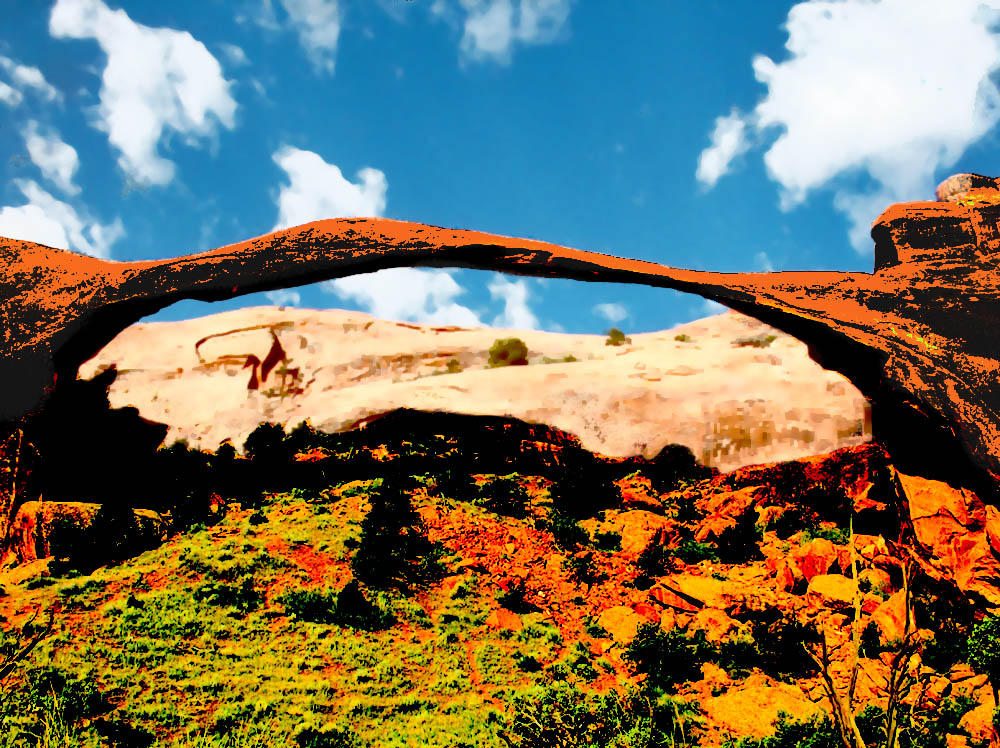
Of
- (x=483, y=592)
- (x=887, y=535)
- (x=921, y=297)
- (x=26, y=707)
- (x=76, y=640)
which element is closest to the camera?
(x=26, y=707)

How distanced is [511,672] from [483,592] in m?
2.33

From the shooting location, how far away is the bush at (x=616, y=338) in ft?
93.2

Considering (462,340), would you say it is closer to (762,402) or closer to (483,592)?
(762,402)

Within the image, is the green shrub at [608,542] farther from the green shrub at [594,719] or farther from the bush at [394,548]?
the green shrub at [594,719]

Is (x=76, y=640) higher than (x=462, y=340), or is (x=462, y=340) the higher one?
(x=462, y=340)

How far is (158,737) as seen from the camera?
7656mm

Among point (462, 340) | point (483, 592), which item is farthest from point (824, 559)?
point (462, 340)

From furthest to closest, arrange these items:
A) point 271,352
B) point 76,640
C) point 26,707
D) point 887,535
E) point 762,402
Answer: point 271,352
point 762,402
point 887,535
point 76,640
point 26,707

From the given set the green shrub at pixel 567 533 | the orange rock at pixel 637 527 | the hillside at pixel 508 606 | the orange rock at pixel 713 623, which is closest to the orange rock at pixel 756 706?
the hillside at pixel 508 606

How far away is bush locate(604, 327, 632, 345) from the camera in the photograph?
28.4 metres

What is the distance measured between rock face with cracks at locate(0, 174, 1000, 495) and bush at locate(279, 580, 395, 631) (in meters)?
5.10

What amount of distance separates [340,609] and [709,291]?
7.98 meters

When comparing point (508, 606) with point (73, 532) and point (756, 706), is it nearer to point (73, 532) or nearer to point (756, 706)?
point (756, 706)

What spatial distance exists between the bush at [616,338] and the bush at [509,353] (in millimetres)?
4378
